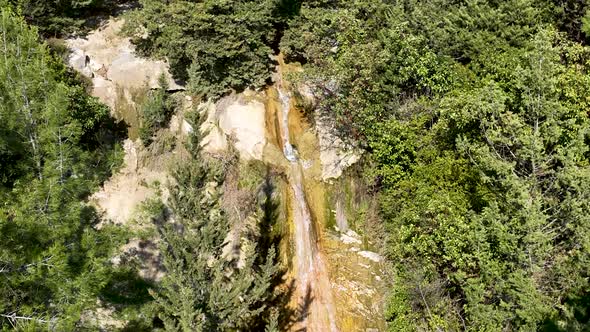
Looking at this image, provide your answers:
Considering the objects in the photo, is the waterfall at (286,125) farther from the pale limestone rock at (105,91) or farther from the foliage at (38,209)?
the foliage at (38,209)

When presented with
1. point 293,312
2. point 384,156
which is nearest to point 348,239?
point 384,156

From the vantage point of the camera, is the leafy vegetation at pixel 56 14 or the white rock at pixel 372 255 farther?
the leafy vegetation at pixel 56 14

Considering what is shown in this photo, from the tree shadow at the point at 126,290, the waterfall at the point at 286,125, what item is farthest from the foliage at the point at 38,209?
the waterfall at the point at 286,125

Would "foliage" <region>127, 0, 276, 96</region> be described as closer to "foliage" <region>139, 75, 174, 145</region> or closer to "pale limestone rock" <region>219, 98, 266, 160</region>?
"pale limestone rock" <region>219, 98, 266, 160</region>

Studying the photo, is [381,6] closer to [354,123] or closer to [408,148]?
[354,123]

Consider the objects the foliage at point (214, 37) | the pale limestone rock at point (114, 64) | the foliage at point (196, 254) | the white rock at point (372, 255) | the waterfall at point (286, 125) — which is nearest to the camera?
the foliage at point (196, 254)

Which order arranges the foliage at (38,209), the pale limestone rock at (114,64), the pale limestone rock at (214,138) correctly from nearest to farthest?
the foliage at (38,209), the pale limestone rock at (214,138), the pale limestone rock at (114,64)

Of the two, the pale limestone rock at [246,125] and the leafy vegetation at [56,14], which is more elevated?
the leafy vegetation at [56,14]

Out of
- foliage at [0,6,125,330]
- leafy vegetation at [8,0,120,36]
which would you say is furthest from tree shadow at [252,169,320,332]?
leafy vegetation at [8,0,120,36]

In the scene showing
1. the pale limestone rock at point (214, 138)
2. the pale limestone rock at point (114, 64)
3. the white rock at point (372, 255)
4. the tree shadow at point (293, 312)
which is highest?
the pale limestone rock at point (114, 64)

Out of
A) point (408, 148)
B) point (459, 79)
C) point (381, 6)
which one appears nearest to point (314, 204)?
point (408, 148)
